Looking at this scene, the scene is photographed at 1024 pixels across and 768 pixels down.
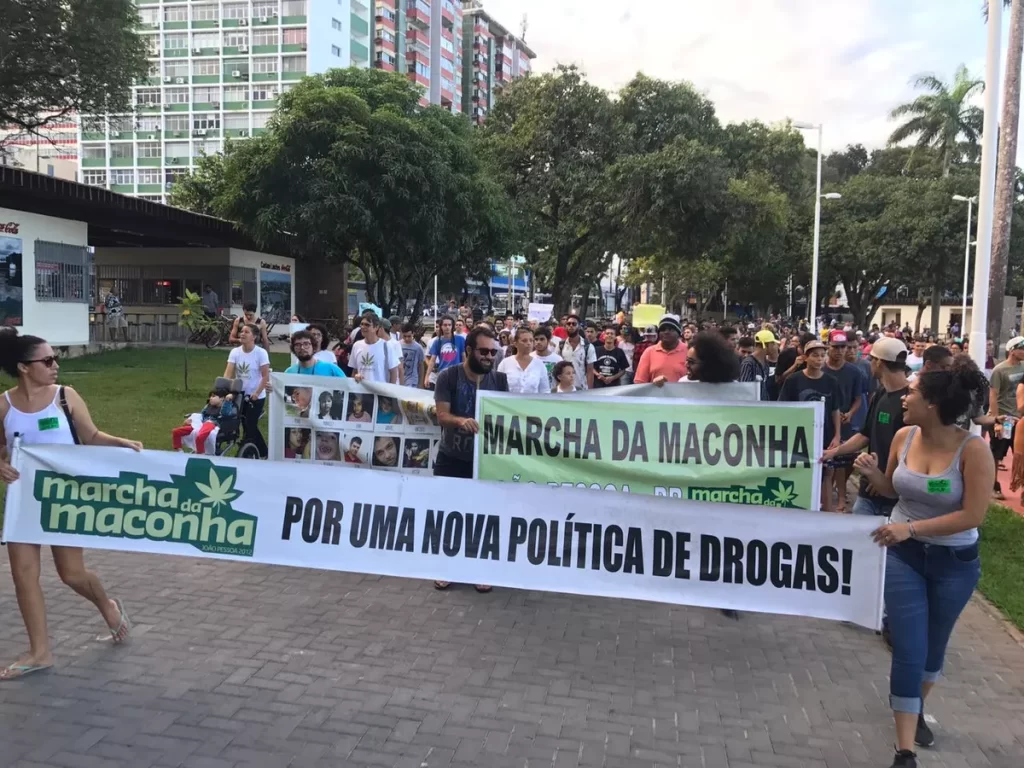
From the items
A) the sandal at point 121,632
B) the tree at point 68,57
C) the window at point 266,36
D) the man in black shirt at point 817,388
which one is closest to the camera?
the sandal at point 121,632

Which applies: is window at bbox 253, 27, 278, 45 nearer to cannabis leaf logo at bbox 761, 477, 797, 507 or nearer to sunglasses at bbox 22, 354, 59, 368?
sunglasses at bbox 22, 354, 59, 368

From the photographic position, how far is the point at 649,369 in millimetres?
7414

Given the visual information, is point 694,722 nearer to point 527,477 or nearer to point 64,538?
point 527,477

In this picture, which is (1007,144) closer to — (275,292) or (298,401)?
(298,401)

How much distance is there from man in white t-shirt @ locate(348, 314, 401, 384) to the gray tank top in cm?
619

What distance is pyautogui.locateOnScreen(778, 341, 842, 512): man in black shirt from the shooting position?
694 centimetres

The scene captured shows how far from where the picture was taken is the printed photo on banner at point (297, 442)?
746 centimetres

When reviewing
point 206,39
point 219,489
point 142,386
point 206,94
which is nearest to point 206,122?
point 206,94

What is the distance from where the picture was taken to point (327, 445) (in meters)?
7.35

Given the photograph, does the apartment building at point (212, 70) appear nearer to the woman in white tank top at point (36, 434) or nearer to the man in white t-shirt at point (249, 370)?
the man in white t-shirt at point (249, 370)

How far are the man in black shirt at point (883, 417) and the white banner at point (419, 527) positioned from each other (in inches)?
42.8

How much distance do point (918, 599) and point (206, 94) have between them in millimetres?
86331

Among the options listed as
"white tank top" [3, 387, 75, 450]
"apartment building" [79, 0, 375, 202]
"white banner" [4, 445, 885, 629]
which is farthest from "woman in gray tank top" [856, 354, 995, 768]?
"apartment building" [79, 0, 375, 202]

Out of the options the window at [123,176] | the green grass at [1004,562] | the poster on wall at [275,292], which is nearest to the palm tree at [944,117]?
the poster on wall at [275,292]
